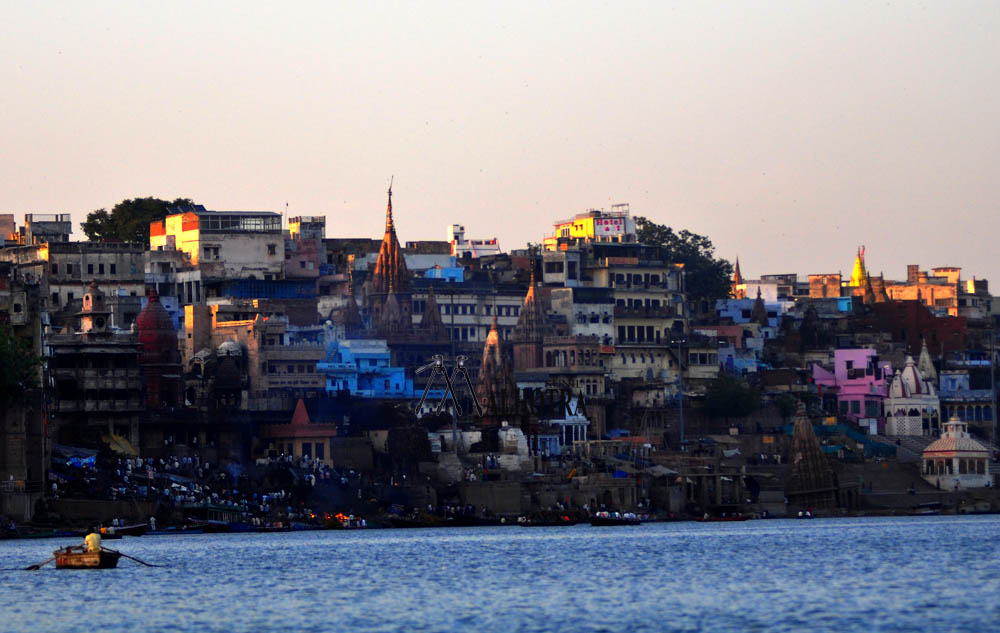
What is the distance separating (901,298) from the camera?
198750mm

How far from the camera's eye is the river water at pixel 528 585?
6525 cm

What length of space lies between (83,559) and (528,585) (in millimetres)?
14934

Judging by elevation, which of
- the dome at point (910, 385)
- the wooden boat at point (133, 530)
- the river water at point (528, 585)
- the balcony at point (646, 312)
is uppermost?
the balcony at point (646, 312)

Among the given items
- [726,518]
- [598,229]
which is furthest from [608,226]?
[726,518]

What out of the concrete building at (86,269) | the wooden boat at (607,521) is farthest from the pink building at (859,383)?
the concrete building at (86,269)

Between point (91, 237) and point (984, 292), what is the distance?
73785 millimetres

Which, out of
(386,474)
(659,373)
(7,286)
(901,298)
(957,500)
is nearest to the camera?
(7,286)

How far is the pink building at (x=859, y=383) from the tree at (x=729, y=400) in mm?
9587

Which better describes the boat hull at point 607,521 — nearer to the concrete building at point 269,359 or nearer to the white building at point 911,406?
the concrete building at point 269,359

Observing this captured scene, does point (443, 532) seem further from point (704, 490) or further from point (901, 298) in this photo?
point (901, 298)

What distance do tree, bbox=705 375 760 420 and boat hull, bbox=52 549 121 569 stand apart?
6955 cm

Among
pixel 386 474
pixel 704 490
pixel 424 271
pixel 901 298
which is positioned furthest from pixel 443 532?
pixel 901 298

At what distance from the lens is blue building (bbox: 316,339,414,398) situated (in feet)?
454

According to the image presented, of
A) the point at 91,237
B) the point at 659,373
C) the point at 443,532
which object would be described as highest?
the point at 91,237
